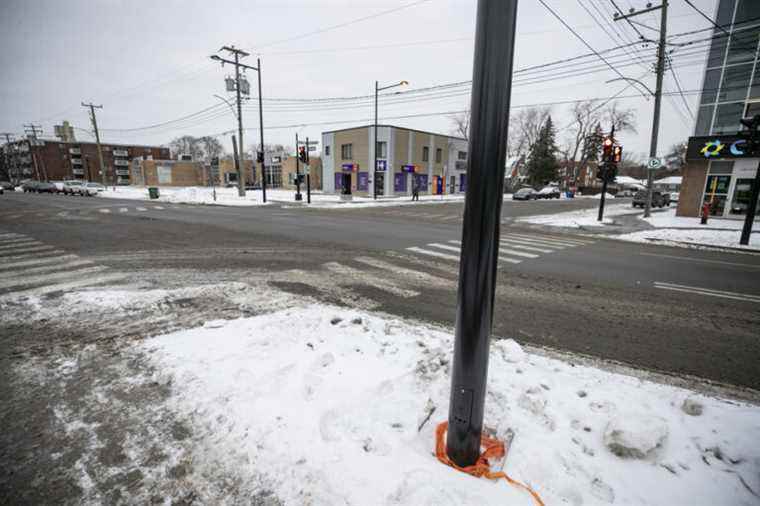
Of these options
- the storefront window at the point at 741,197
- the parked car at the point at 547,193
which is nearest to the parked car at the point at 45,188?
the parked car at the point at 547,193

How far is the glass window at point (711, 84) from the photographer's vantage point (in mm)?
25953

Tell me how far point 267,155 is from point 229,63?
34.7 m

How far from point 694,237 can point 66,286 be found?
18997 millimetres

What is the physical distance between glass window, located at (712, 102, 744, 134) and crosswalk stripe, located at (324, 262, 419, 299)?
32020mm

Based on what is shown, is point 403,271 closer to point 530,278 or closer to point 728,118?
point 530,278

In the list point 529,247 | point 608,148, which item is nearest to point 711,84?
point 608,148

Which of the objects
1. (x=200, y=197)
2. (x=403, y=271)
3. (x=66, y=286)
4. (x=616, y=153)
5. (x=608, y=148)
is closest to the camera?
(x=66, y=286)

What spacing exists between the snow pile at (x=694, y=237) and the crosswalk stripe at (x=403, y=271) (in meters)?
10.6

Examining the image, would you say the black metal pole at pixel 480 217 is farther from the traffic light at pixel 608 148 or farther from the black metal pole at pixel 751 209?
the traffic light at pixel 608 148

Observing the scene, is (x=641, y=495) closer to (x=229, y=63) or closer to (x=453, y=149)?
(x=229, y=63)

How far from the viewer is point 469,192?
5.94ft

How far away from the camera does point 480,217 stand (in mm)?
1776

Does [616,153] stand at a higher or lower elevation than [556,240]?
higher

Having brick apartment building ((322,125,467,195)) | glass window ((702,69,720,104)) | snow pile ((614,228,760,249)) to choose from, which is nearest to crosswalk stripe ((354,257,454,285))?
snow pile ((614,228,760,249))
